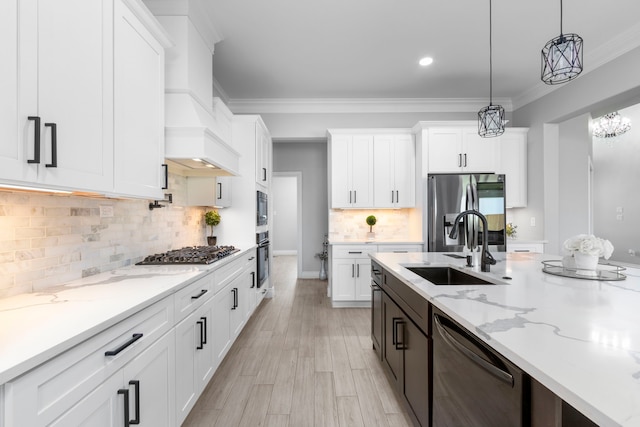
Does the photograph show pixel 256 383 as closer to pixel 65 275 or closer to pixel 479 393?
pixel 65 275

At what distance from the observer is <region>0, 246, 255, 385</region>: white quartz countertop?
806 millimetres

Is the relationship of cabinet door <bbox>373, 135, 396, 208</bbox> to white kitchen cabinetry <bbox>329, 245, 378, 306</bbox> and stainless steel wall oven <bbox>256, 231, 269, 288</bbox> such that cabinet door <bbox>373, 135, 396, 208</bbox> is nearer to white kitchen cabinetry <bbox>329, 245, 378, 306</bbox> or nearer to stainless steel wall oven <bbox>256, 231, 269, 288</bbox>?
white kitchen cabinetry <bbox>329, 245, 378, 306</bbox>

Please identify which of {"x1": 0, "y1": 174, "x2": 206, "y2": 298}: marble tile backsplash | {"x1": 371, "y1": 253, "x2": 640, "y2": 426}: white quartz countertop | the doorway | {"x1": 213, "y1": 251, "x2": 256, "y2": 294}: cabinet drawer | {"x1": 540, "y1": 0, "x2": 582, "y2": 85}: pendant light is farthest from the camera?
the doorway

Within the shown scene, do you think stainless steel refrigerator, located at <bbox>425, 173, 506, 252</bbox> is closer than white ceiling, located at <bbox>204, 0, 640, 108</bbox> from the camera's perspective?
No

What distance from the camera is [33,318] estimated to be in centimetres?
105

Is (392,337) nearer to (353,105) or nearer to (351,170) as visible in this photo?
(351,170)

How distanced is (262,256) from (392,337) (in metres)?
2.27

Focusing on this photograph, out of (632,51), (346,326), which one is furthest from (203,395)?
(632,51)

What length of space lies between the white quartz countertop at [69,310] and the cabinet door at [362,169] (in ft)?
9.60

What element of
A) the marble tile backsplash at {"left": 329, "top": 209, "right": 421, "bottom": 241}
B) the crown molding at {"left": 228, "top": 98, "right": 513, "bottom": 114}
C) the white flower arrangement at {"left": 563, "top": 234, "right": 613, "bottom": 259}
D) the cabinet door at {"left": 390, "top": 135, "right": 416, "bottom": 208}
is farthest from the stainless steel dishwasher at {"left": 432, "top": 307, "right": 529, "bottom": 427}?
the crown molding at {"left": 228, "top": 98, "right": 513, "bottom": 114}

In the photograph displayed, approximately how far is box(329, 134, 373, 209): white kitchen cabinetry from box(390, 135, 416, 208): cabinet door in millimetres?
357

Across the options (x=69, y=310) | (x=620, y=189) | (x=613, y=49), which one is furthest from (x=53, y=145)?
(x=620, y=189)

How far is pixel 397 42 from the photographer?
321 cm

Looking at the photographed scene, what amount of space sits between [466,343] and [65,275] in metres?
1.97
